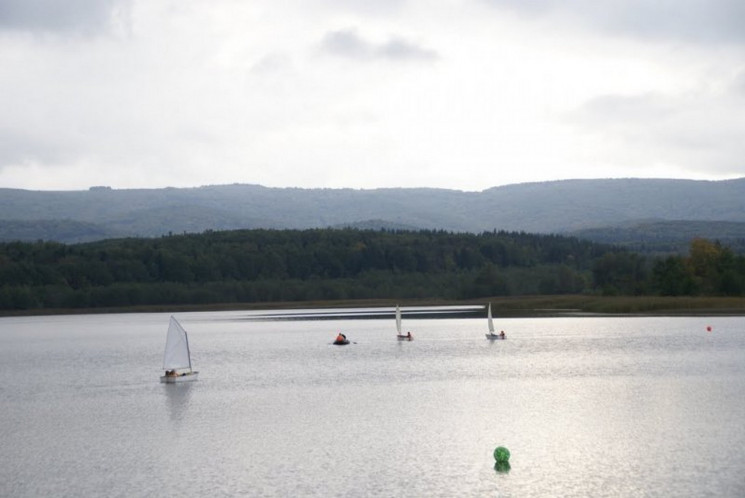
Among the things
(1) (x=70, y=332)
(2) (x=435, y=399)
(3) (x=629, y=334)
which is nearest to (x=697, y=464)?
(2) (x=435, y=399)

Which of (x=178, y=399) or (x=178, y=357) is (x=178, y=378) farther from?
(x=178, y=399)

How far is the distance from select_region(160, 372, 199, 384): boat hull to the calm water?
70cm

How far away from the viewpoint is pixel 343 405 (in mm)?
40031

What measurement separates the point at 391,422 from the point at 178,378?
19495 millimetres

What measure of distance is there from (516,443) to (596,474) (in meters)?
4.78

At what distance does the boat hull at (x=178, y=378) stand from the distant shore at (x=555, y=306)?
59.9 m

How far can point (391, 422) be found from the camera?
35.1 meters

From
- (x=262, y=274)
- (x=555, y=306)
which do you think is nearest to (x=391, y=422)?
(x=555, y=306)

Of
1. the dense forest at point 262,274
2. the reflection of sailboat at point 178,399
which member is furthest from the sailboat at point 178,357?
the dense forest at point 262,274

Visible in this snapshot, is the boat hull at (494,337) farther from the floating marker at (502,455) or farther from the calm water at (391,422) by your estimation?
the floating marker at (502,455)

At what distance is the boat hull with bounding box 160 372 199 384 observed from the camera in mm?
51362

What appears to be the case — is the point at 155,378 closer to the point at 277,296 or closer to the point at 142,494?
Answer: the point at 142,494

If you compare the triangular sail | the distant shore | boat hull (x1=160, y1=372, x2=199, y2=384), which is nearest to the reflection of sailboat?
boat hull (x1=160, y1=372, x2=199, y2=384)

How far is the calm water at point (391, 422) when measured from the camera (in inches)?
1016
